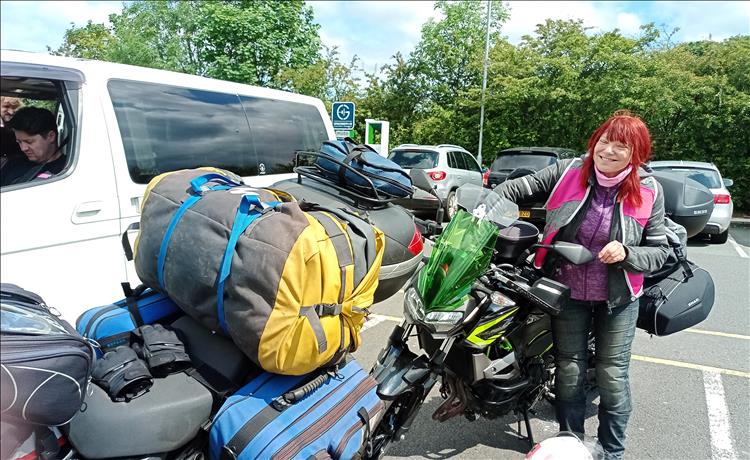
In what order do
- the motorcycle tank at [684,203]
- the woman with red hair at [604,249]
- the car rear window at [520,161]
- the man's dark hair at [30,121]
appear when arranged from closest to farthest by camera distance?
the man's dark hair at [30,121]
the woman with red hair at [604,249]
the motorcycle tank at [684,203]
the car rear window at [520,161]

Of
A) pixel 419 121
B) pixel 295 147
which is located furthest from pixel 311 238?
pixel 419 121

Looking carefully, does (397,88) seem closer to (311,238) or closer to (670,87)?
(670,87)

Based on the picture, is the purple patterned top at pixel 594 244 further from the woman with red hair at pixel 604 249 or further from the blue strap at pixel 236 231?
the blue strap at pixel 236 231

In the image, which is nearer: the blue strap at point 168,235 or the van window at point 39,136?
the van window at point 39,136

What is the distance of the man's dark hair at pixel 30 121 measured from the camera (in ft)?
4.83

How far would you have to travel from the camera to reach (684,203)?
2.91 metres

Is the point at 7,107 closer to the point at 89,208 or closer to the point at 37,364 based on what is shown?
the point at 37,364

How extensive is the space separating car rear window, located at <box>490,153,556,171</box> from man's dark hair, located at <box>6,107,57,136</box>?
10.2m

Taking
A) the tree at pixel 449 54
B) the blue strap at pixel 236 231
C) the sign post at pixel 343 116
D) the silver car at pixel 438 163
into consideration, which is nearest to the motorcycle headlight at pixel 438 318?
the blue strap at pixel 236 231

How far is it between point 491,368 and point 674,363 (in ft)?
8.61

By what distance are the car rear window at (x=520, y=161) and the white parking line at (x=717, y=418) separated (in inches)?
298

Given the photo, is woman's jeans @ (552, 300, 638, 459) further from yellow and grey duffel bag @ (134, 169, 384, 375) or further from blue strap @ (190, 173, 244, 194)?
blue strap @ (190, 173, 244, 194)

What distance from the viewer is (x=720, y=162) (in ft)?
49.0

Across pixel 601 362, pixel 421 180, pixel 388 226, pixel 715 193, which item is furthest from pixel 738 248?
pixel 421 180
